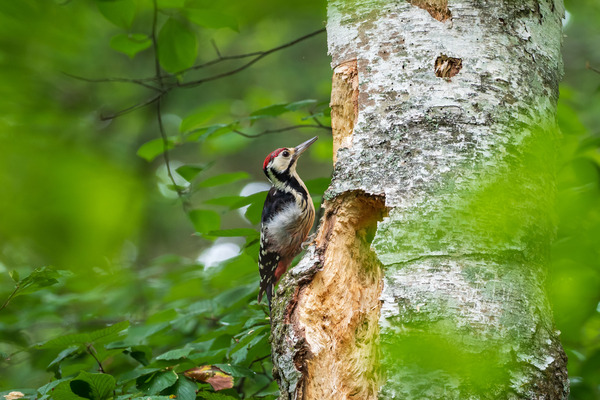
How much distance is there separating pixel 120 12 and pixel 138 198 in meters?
1.40

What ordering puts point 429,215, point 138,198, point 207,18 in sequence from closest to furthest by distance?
point 138,198 < point 429,215 < point 207,18

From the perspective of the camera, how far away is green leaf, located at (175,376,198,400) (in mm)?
1797

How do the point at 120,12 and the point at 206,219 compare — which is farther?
the point at 206,219

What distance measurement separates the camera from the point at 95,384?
1764mm

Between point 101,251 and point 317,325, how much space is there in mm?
1314

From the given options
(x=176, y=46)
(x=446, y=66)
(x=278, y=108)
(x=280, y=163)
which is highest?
(x=176, y=46)

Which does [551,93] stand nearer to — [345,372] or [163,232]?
[345,372]

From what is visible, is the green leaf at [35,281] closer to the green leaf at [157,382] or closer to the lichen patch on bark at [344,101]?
the green leaf at [157,382]

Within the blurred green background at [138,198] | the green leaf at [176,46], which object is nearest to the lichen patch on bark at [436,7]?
the blurred green background at [138,198]

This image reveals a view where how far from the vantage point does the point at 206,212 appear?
108 inches

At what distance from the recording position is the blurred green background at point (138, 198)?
476mm

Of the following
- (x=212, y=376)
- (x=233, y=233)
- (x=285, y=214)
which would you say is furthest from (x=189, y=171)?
(x=285, y=214)

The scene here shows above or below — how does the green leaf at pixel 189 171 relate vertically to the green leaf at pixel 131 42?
below

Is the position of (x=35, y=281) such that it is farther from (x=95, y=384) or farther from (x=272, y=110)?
(x=272, y=110)
